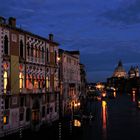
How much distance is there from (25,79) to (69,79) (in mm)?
26017

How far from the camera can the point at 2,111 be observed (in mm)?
39625

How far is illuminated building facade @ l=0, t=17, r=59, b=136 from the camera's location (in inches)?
1594

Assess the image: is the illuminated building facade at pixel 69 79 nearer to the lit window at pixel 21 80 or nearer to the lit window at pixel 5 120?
the lit window at pixel 21 80

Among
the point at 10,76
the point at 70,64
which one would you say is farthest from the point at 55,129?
the point at 70,64

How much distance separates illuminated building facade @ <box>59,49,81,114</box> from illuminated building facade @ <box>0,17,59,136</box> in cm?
910

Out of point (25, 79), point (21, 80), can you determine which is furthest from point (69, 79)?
point (21, 80)

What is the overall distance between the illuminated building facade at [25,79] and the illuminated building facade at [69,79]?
9.10m

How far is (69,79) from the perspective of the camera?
7056cm

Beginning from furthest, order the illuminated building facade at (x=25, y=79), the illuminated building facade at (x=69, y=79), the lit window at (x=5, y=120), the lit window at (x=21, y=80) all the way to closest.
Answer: the illuminated building facade at (x=69, y=79), the lit window at (x=21, y=80), the illuminated building facade at (x=25, y=79), the lit window at (x=5, y=120)

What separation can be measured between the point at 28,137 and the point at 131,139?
40.4ft

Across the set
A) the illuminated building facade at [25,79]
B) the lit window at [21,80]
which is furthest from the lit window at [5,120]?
the lit window at [21,80]

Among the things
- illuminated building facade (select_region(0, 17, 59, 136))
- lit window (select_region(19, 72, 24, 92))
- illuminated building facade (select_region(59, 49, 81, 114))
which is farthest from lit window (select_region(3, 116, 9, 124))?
illuminated building facade (select_region(59, 49, 81, 114))

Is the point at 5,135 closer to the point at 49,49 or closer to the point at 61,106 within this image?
the point at 49,49

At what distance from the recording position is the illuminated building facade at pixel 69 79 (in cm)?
6481
